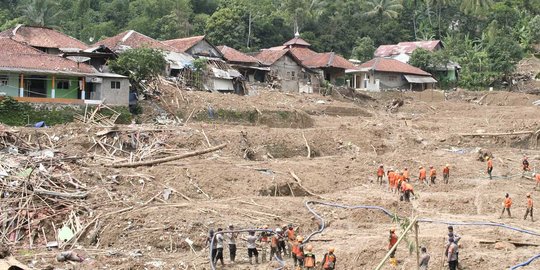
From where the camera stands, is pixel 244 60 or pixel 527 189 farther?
pixel 244 60

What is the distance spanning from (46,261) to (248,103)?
20.9 m

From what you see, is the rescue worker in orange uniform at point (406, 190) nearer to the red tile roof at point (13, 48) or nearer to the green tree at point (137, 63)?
the green tree at point (137, 63)

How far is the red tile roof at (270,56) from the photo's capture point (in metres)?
49.0

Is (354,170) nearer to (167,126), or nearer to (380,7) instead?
(167,126)

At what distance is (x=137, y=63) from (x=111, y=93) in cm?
275

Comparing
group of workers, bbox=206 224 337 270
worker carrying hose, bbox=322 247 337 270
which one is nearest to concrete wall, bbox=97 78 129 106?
group of workers, bbox=206 224 337 270

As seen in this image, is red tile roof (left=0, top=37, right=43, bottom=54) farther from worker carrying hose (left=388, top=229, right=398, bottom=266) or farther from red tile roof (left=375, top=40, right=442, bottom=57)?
red tile roof (left=375, top=40, right=442, bottom=57)

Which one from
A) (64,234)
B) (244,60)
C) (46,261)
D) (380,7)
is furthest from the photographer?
(380,7)

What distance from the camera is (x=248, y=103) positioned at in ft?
121

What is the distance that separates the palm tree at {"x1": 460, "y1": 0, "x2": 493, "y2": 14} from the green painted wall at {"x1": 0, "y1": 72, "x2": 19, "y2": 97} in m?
48.9

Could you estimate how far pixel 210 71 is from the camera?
43.3 m

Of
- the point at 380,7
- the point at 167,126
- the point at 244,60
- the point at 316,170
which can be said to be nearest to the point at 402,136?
the point at 316,170

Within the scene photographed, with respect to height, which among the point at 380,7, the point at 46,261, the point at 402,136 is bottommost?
the point at 46,261

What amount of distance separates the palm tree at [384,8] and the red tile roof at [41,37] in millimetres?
36330
